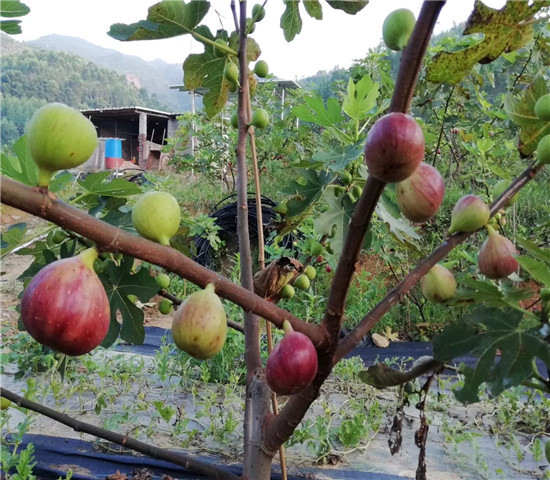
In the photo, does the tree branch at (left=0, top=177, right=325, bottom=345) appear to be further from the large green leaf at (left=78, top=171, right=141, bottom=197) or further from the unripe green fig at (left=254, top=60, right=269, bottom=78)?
the unripe green fig at (left=254, top=60, right=269, bottom=78)

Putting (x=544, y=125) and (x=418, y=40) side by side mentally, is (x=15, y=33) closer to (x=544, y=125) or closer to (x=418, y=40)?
(x=418, y=40)

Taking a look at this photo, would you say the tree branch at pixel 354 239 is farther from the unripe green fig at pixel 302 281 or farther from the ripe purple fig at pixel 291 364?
the unripe green fig at pixel 302 281

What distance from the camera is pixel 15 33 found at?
753 millimetres

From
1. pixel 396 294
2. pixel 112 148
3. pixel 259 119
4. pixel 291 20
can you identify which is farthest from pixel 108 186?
pixel 112 148

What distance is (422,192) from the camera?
1.51ft

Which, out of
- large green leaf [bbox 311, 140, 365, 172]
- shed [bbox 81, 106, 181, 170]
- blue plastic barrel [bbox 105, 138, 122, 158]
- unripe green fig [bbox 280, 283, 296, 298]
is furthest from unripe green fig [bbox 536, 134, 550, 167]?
blue plastic barrel [bbox 105, 138, 122, 158]

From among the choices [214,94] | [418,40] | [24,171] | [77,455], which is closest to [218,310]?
[418,40]

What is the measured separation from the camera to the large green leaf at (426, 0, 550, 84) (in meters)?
0.49

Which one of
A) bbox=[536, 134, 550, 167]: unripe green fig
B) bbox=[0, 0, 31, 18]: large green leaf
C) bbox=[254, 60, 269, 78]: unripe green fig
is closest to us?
bbox=[536, 134, 550, 167]: unripe green fig

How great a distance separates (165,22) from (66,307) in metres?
0.69

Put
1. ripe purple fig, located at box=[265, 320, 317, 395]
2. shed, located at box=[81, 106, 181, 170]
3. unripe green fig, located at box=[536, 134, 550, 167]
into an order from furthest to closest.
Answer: shed, located at box=[81, 106, 181, 170] → unripe green fig, located at box=[536, 134, 550, 167] → ripe purple fig, located at box=[265, 320, 317, 395]

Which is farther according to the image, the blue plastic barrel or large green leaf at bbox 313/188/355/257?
the blue plastic barrel

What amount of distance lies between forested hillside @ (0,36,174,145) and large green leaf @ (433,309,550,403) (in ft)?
99.6

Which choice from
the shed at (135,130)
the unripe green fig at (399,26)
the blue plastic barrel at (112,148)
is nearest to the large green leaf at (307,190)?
the unripe green fig at (399,26)
